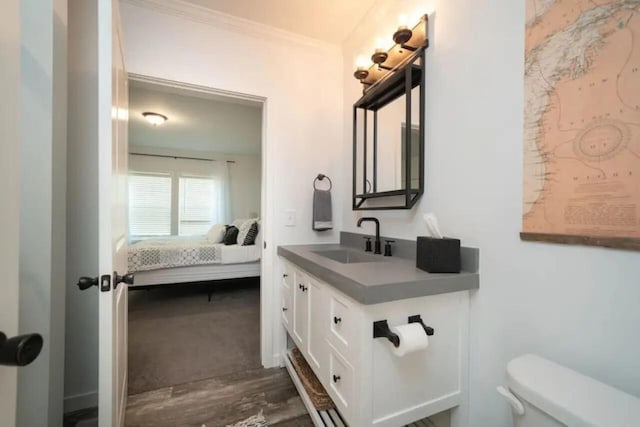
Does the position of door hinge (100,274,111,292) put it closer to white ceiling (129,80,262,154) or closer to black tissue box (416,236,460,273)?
black tissue box (416,236,460,273)

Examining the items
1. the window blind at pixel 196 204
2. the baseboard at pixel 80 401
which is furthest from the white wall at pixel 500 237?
the window blind at pixel 196 204

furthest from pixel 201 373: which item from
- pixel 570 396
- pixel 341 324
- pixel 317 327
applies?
pixel 570 396

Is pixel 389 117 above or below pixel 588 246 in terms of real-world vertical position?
above

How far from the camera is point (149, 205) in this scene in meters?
5.42

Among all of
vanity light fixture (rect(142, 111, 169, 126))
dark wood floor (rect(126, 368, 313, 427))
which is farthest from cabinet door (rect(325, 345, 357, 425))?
vanity light fixture (rect(142, 111, 169, 126))

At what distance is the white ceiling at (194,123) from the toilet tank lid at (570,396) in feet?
6.98

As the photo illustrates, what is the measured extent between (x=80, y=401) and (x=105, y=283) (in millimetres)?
1219

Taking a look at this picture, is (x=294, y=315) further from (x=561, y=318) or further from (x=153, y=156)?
(x=153, y=156)

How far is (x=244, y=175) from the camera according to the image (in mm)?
6129

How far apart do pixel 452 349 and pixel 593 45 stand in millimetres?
1150

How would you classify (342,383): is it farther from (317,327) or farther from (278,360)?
(278,360)

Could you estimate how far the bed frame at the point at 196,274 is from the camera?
3232 millimetres

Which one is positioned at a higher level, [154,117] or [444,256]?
[154,117]

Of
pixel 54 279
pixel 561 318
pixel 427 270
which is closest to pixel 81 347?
pixel 54 279
